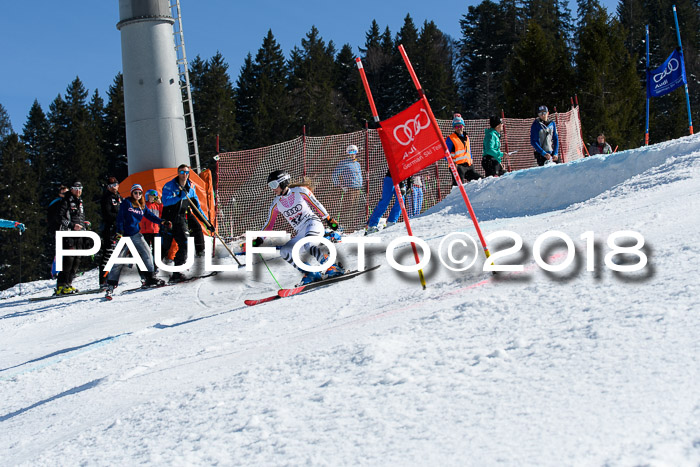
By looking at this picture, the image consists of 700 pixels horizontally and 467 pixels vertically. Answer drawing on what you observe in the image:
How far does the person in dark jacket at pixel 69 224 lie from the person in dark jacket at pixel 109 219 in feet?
1.31

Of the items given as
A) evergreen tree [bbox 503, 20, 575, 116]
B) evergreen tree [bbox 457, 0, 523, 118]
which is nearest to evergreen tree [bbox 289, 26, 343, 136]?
evergreen tree [bbox 457, 0, 523, 118]

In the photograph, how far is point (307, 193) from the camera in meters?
8.14

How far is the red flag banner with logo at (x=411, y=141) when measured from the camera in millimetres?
6109

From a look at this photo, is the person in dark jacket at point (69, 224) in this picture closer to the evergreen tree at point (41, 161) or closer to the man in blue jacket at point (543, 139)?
the man in blue jacket at point (543, 139)

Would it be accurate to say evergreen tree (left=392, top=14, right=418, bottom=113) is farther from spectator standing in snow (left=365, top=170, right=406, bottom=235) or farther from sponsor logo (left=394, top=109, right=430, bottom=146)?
sponsor logo (left=394, top=109, right=430, bottom=146)

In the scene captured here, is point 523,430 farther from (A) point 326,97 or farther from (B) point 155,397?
(A) point 326,97

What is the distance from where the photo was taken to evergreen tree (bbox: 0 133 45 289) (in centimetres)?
4478

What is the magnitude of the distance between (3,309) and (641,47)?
192ft

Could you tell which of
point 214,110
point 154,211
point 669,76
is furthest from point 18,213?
point 669,76

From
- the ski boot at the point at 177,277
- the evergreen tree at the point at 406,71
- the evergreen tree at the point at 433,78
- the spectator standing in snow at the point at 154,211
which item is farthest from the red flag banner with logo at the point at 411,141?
the evergreen tree at the point at 406,71

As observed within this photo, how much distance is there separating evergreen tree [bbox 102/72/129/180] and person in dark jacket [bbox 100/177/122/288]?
45237mm

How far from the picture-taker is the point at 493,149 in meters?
12.7

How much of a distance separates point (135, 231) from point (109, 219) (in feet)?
4.18

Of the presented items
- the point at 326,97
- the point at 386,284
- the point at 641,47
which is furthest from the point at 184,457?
the point at 641,47
